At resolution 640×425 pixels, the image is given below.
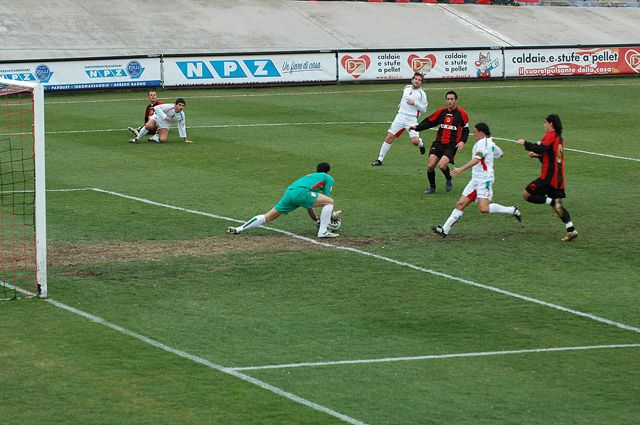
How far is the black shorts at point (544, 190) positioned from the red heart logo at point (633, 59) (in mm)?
30365

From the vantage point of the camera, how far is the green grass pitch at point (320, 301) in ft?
39.1

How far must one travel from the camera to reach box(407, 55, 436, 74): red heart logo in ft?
150

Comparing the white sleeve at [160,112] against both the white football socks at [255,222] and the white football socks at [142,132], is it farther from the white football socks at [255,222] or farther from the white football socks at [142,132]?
the white football socks at [255,222]

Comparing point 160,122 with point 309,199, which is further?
point 160,122

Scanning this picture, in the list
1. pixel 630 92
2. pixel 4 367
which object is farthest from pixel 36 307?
pixel 630 92

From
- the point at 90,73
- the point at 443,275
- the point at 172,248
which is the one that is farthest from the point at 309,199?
the point at 90,73

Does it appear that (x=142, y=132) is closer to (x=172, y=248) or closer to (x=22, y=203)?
(x=22, y=203)

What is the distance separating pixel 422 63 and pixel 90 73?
42.9 feet

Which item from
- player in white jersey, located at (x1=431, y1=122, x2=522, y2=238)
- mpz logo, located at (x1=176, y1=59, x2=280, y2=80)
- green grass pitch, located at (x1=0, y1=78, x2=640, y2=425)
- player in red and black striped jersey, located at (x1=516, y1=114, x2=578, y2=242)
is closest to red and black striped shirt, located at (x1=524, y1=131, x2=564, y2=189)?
player in red and black striped jersey, located at (x1=516, y1=114, x2=578, y2=242)

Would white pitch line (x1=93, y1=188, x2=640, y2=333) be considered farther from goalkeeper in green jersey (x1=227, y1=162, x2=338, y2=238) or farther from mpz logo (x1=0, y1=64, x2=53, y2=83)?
mpz logo (x1=0, y1=64, x2=53, y2=83)

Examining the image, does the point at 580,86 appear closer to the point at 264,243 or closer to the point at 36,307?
the point at 264,243

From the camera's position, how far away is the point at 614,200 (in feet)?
76.7

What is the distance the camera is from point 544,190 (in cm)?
1986

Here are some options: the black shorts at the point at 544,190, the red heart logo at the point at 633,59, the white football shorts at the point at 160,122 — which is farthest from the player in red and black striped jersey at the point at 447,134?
the red heart logo at the point at 633,59
